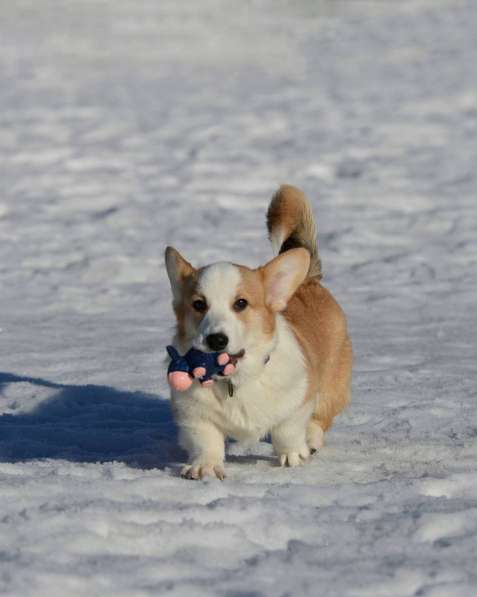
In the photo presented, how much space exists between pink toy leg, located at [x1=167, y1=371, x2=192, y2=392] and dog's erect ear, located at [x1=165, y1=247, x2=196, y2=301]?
0.93 ft

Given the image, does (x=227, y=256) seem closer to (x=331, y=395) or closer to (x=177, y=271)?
(x=331, y=395)

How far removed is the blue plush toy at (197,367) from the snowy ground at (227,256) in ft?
1.07

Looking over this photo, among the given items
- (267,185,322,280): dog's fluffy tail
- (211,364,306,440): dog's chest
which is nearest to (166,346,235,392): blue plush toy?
(211,364,306,440): dog's chest

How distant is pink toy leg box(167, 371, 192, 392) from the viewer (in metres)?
3.73

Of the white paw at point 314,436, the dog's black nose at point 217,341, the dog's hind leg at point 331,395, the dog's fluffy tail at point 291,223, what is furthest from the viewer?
the dog's fluffy tail at point 291,223

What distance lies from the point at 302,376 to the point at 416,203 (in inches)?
232

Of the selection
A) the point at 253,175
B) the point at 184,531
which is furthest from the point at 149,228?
the point at 184,531

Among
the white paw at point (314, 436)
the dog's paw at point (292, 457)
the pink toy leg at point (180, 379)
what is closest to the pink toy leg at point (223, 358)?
the pink toy leg at point (180, 379)

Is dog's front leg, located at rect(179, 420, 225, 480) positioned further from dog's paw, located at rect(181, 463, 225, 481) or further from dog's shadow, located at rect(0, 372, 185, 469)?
dog's shadow, located at rect(0, 372, 185, 469)

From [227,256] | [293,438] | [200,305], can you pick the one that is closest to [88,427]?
[293,438]

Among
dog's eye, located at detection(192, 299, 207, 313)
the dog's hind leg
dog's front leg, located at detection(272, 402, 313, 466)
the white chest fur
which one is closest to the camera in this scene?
dog's eye, located at detection(192, 299, 207, 313)

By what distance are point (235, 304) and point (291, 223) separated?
127 cm

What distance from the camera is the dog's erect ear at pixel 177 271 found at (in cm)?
388

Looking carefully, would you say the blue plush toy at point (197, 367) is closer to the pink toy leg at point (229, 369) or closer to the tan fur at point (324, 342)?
the pink toy leg at point (229, 369)
